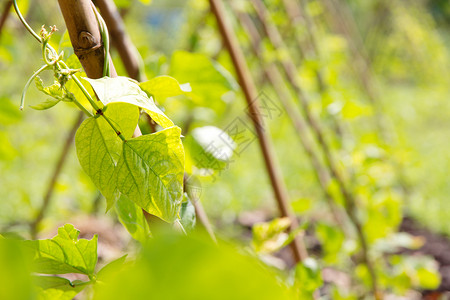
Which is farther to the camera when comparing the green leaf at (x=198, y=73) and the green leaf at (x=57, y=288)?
the green leaf at (x=198, y=73)

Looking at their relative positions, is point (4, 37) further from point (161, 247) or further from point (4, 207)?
point (4, 207)

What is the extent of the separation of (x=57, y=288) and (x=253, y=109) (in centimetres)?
47

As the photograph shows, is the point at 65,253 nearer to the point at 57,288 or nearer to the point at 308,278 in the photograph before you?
the point at 57,288

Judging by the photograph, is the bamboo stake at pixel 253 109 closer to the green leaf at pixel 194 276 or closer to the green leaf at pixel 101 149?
the green leaf at pixel 101 149

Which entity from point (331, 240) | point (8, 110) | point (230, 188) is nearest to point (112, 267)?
point (8, 110)

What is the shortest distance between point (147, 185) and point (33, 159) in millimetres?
3140

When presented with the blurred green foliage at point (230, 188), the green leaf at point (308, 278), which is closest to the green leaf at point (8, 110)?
the blurred green foliage at point (230, 188)

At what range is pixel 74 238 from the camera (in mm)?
221

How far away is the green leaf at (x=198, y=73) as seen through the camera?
0.36m

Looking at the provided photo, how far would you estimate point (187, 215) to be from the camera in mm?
262

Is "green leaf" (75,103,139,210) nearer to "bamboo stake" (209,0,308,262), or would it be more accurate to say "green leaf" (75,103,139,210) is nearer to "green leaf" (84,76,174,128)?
"green leaf" (84,76,174,128)

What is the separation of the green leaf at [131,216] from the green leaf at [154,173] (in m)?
0.06

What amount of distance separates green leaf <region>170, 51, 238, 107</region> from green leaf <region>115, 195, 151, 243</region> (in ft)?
0.42

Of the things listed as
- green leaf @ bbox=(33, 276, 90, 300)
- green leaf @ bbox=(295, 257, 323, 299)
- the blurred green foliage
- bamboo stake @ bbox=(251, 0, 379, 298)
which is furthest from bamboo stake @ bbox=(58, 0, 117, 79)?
Result: bamboo stake @ bbox=(251, 0, 379, 298)
